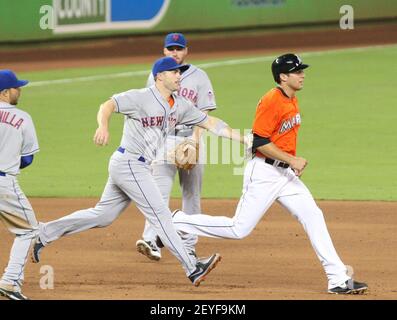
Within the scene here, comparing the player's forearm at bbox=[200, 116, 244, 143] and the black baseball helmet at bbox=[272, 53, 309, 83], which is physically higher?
the black baseball helmet at bbox=[272, 53, 309, 83]

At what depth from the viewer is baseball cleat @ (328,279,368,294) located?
8555 millimetres

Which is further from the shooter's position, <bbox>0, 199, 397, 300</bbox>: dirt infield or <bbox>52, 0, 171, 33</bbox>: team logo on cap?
<bbox>52, 0, 171, 33</bbox>: team logo on cap

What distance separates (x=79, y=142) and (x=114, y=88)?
4.40 metres

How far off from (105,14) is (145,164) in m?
16.1

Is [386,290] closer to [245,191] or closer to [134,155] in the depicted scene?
[245,191]

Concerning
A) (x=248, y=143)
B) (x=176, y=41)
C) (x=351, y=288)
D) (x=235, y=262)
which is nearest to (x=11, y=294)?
(x=248, y=143)

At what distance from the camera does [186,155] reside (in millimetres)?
9891

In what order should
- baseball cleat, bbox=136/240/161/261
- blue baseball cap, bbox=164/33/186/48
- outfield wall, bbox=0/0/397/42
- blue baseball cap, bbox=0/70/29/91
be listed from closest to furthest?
blue baseball cap, bbox=0/70/29/91 → baseball cleat, bbox=136/240/161/261 → blue baseball cap, bbox=164/33/186/48 → outfield wall, bbox=0/0/397/42

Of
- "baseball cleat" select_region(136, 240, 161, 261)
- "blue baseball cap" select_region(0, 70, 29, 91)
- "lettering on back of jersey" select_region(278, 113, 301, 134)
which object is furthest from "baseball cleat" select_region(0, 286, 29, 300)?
"lettering on back of jersey" select_region(278, 113, 301, 134)

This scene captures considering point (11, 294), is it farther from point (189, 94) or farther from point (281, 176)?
point (189, 94)

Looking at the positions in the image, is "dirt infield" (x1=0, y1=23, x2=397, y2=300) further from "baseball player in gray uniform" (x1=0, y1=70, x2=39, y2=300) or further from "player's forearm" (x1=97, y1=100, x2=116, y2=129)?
"player's forearm" (x1=97, y1=100, x2=116, y2=129)

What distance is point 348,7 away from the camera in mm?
26688

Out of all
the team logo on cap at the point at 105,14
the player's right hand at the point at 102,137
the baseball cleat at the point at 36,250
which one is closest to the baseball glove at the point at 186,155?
the baseball cleat at the point at 36,250

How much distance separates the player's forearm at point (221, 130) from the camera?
9109 millimetres
